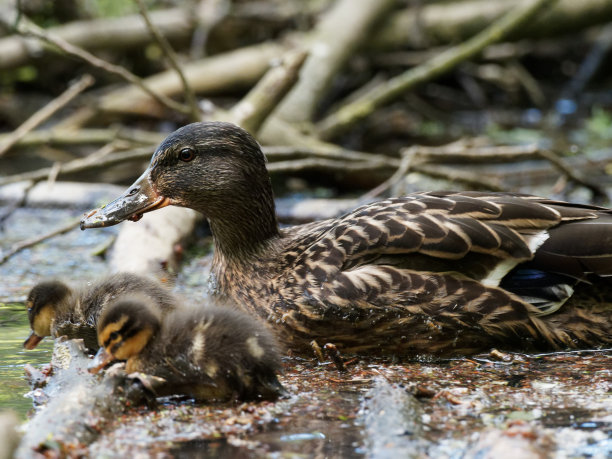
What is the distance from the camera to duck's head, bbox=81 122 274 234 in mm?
4555

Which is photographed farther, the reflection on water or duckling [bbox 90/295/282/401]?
the reflection on water

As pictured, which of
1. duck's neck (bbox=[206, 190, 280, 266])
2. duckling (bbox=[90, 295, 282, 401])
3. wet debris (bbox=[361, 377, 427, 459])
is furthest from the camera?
duck's neck (bbox=[206, 190, 280, 266])

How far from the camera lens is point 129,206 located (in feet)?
14.8

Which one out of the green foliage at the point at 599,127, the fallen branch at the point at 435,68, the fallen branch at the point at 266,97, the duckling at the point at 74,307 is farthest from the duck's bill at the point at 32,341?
the green foliage at the point at 599,127

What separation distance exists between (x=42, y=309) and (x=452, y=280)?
1.81 metres

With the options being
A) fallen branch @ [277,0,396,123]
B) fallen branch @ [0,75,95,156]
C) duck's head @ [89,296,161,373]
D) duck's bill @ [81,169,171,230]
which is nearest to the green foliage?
fallen branch @ [277,0,396,123]

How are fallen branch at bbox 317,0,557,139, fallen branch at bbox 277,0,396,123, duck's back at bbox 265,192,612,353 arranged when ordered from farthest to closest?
fallen branch at bbox 277,0,396,123 → fallen branch at bbox 317,0,557,139 → duck's back at bbox 265,192,612,353

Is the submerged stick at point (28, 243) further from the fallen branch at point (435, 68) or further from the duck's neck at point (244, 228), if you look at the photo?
the fallen branch at point (435, 68)

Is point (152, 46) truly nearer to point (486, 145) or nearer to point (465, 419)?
point (486, 145)

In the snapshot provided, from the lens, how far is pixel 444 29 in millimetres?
11047

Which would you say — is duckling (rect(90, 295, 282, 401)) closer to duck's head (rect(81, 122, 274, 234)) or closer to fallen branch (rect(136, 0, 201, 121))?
duck's head (rect(81, 122, 274, 234))

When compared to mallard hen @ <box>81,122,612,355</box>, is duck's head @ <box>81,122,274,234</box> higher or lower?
higher

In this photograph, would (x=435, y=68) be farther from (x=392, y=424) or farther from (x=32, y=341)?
(x=392, y=424)

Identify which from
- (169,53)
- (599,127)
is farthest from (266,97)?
(599,127)
